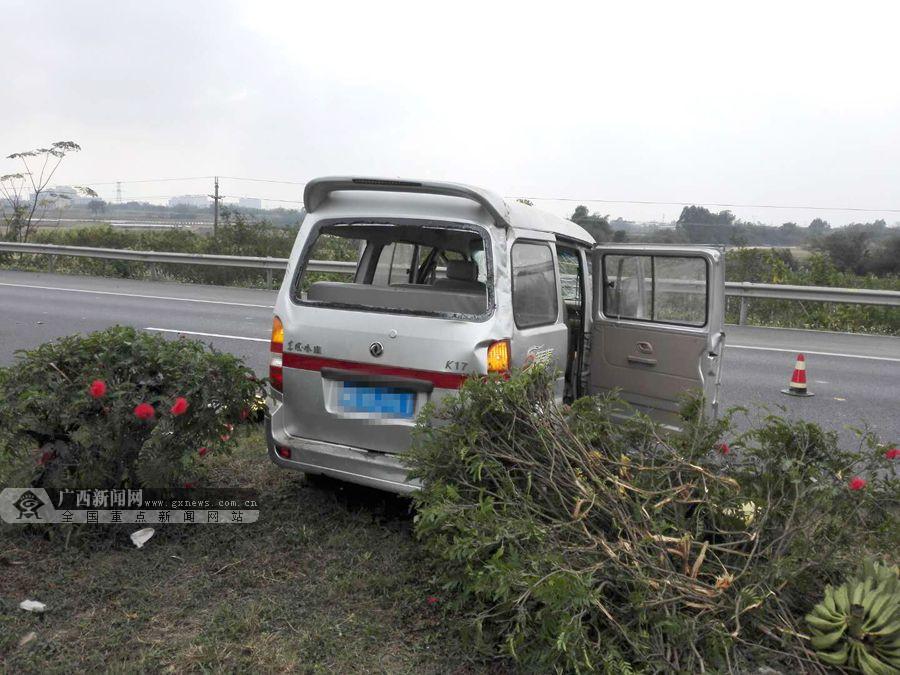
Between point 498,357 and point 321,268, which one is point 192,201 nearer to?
point 321,268

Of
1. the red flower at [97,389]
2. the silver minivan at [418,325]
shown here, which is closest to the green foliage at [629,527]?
the silver minivan at [418,325]

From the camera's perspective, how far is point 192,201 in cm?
2448

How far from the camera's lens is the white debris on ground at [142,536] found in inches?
164

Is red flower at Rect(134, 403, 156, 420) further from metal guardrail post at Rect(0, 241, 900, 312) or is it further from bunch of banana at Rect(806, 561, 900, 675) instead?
metal guardrail post at Rect(0, 241, 900, 312)

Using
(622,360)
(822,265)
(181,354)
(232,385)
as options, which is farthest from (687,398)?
(822,265)

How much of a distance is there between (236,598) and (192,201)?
2252 centimetres

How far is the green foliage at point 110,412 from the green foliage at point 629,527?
3.89 feet

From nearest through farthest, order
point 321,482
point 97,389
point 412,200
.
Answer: point 97,389 < point 412,200 < point 321,482

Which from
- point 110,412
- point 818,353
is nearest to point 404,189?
point 110,412

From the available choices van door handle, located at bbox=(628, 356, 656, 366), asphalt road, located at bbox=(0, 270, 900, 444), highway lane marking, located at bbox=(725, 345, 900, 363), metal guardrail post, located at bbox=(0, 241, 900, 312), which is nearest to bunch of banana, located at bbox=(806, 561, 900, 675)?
van door handle, located at bbox=(628, 356, 656, 366)

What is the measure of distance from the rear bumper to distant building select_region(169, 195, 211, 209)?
20.2m

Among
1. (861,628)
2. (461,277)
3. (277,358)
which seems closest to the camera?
(861,628)

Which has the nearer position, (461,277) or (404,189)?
(404,189)

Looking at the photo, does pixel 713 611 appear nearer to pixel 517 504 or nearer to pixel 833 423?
pixel 517 504
